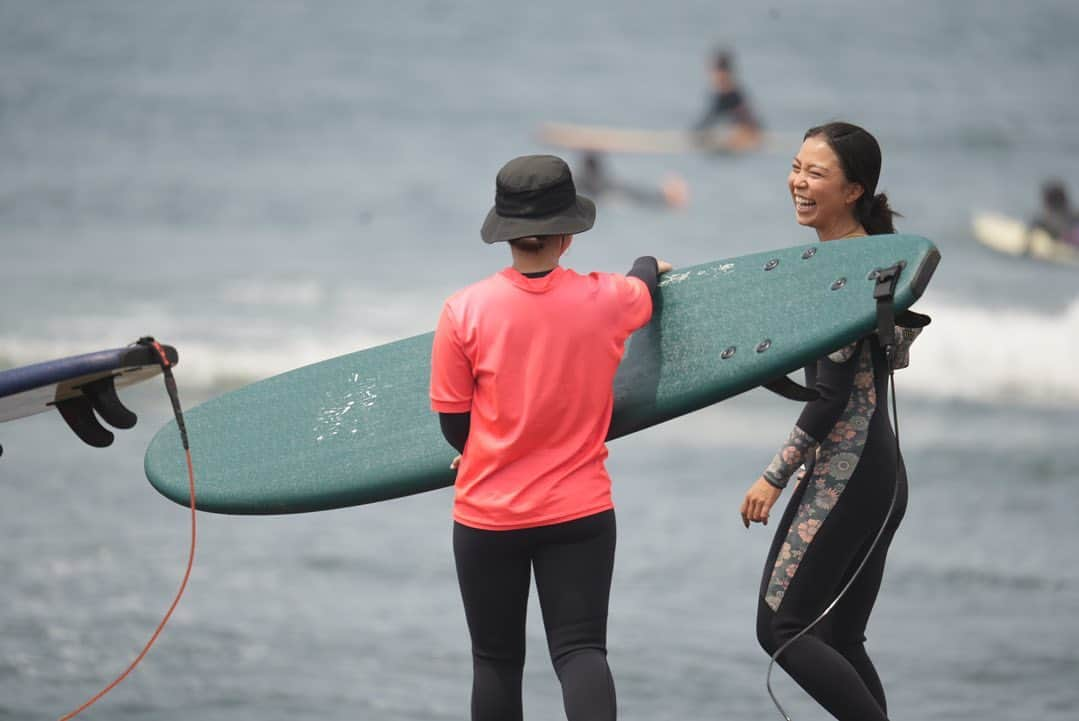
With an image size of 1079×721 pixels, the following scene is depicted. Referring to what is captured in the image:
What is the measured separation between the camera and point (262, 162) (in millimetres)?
13539

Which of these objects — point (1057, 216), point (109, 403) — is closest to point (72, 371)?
point (109, 403)

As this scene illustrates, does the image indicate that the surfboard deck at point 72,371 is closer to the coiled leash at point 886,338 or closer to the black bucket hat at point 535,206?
the black bucket hat at point 535,206

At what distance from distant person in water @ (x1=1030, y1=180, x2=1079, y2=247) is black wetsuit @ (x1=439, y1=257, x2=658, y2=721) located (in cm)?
1023

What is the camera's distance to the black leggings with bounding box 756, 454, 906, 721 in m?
2.58

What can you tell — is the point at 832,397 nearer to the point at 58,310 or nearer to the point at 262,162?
the point at 58,310

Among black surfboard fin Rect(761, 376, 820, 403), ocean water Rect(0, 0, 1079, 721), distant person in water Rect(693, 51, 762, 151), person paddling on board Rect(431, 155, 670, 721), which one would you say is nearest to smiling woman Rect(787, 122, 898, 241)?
black surfboard fin Rect(761, 376, 820, 403)

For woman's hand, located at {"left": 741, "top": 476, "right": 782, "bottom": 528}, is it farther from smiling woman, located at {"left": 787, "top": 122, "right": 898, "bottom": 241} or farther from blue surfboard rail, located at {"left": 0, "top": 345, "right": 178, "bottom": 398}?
blue surfboard rail, located at {"left": 0, "top": 345, "right": 178, "bottom": 398}

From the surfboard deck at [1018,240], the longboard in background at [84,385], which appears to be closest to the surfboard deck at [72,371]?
the longboard in background at [84,385]

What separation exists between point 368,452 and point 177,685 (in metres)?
1.02

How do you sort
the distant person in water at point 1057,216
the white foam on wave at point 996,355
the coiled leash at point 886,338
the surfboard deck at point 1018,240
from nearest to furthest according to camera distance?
1. the coiled leash at point 886,338
2. the white foam on wave at point 996,355
3. the surfboard deck at point 1018,240
4. the distant person in water at point 1057,216

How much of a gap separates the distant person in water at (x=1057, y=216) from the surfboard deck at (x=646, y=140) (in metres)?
2.21

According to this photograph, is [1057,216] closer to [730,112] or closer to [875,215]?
[730,112]

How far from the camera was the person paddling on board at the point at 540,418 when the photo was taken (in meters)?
2.31

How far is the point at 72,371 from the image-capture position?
250 cm
